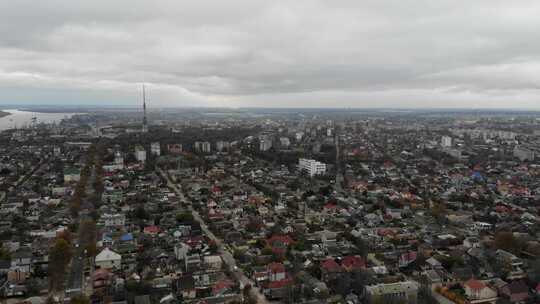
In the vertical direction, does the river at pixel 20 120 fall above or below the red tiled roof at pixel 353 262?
above

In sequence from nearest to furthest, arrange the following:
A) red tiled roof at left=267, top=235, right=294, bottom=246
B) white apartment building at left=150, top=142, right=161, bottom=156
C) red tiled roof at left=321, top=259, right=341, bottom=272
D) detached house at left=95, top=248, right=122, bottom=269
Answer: red tiled roof at left=321, top=259, right=341, bottom=272 < detached house at left=95, top=248, right=122, bottom=269 < red tiled roof at left=267, top=235, right=294, bottom=246 < white apartment building at left=150, top=142, right=161, bottom=156


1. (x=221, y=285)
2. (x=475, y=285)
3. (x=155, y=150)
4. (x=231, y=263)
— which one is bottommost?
(x=231, y=263)

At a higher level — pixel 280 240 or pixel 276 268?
pixel 276 268

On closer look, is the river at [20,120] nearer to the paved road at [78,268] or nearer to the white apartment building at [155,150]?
the white apartment building at [155,150]

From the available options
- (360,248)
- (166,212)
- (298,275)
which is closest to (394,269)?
(360,248)

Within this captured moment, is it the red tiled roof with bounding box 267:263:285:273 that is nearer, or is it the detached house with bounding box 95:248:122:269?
the red tiled roof with bounding box 267:263:285:273

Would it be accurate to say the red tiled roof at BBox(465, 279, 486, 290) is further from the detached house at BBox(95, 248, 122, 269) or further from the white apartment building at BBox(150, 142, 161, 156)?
the white apartment building at BBox(150, 142, 161, 156)

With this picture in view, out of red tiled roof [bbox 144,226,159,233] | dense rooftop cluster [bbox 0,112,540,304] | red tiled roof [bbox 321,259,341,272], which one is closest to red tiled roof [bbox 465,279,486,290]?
dense rooftop cluster [bbox 0,112,540,304]

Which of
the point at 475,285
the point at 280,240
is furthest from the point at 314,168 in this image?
the point at 475,285

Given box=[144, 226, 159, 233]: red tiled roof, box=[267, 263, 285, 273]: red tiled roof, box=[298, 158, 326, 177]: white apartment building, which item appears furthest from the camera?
box=[298, 158, 326, 177]: white apartment building

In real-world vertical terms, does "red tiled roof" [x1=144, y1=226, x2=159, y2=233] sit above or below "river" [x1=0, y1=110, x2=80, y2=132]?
below

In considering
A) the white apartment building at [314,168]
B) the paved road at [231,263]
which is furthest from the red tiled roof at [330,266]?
the white apartment building at [314,168]

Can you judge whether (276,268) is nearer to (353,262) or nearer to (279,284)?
(279,284)
